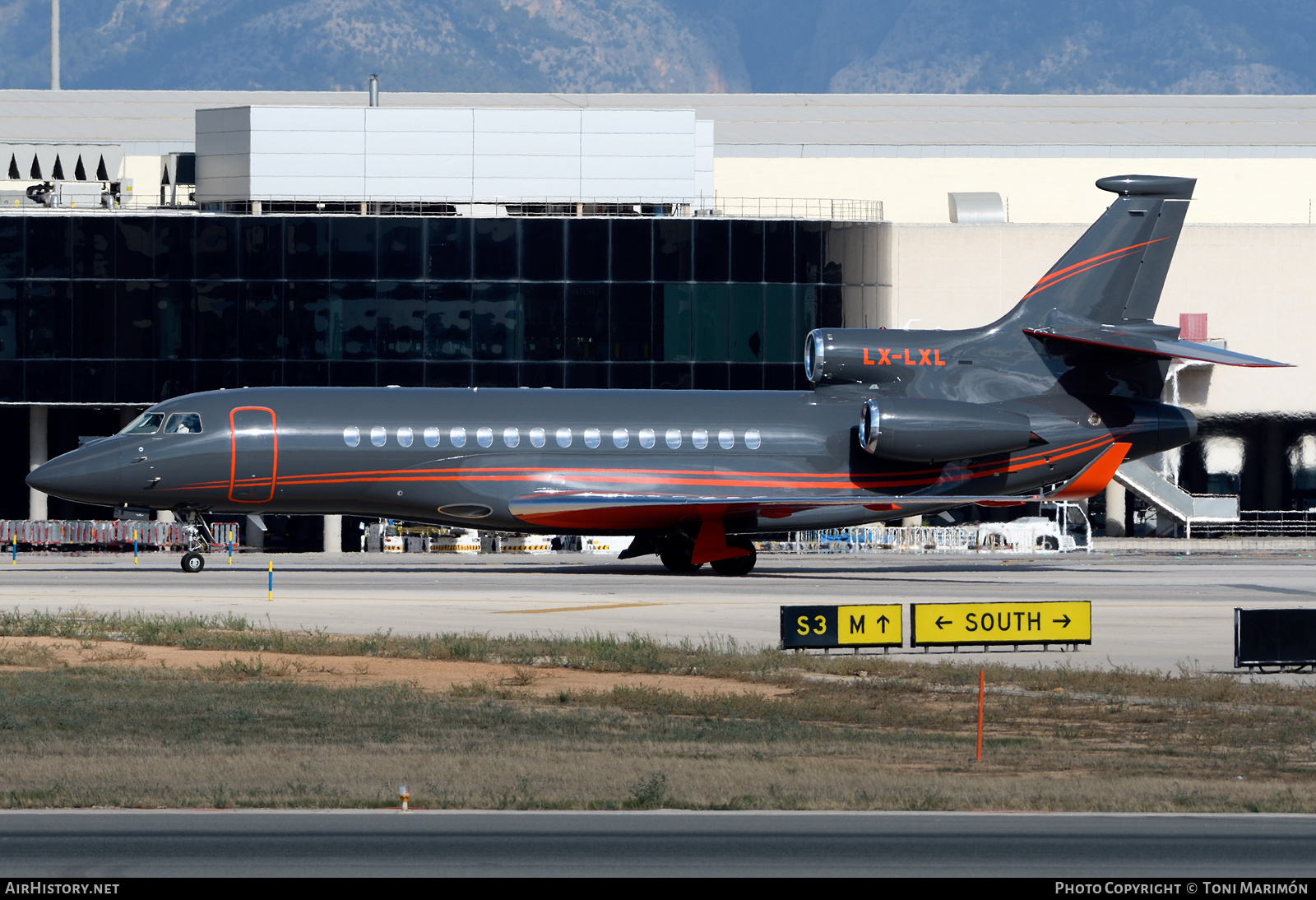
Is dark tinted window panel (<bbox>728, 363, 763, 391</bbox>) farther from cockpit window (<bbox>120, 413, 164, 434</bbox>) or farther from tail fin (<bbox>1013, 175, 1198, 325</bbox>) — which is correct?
cockpit window (<bbox>120, 413, 164, 434</bbox>)

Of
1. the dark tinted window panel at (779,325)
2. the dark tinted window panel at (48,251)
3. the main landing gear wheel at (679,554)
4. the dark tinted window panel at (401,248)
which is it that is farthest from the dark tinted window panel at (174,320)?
the main landing gear wheel at (679,554)

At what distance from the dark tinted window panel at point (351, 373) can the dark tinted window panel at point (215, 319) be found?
3.98m

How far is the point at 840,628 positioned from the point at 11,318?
4736cm

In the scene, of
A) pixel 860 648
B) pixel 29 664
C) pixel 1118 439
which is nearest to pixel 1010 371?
pixel 1118 439

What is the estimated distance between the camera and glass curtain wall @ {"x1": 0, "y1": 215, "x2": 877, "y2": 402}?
64.3 m

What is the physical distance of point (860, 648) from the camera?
27453mm

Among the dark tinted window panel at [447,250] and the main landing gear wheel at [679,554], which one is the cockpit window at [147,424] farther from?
the dark tinted window panel at [447,250]

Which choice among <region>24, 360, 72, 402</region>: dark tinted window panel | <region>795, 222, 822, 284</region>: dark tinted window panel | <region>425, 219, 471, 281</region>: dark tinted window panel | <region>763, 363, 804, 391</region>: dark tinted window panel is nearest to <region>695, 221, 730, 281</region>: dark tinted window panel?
<region>795, 222, 822, 284</region>: dark tinted window panel

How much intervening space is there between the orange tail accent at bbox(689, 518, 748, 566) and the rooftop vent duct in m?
36.1

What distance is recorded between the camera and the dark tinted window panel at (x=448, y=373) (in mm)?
65625

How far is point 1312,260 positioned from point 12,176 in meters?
56.3

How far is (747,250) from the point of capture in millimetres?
66750

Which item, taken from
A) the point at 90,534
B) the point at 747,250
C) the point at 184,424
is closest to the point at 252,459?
the point at 184,424

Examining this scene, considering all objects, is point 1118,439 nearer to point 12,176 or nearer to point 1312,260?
point 1312,260
